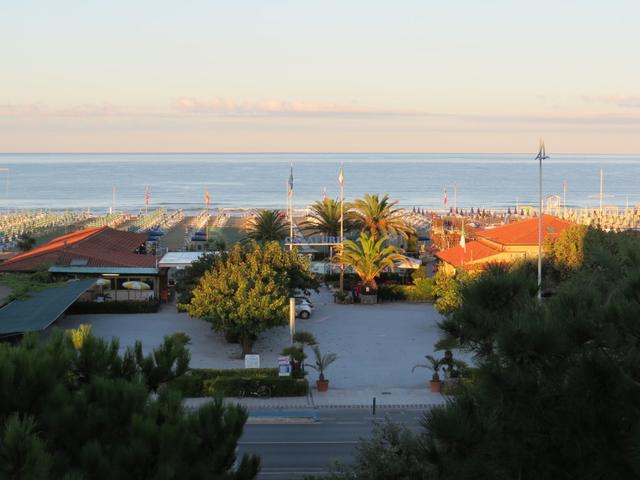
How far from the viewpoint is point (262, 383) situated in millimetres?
27844

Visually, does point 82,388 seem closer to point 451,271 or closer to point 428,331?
point 428,331

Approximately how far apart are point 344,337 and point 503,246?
46.4 feet

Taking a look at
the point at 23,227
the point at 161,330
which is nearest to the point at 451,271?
the point at 161,330

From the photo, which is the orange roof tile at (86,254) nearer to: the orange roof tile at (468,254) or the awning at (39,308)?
the awning at (39,308)

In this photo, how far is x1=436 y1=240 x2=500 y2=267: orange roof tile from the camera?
48969 mm

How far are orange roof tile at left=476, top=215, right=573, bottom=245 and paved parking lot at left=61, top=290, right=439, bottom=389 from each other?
252 inches

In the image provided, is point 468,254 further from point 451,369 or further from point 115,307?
point 451,369

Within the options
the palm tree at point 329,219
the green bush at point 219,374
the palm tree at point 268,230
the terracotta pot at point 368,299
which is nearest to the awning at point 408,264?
the terracotta pot at point 368,299

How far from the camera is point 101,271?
45.5 metres

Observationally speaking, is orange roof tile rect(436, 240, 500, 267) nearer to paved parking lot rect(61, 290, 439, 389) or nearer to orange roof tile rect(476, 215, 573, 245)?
orange roof tile rect(476, 215, 573, 245)

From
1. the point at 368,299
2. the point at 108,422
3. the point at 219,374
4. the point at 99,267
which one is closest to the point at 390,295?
the point at 368,299

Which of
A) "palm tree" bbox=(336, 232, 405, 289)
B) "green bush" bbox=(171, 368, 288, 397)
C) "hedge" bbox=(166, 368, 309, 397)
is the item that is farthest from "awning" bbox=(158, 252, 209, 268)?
"hedge" bbox=(166, 368, 309, 397)

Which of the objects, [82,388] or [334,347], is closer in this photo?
[82,388]

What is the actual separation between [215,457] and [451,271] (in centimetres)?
3764
